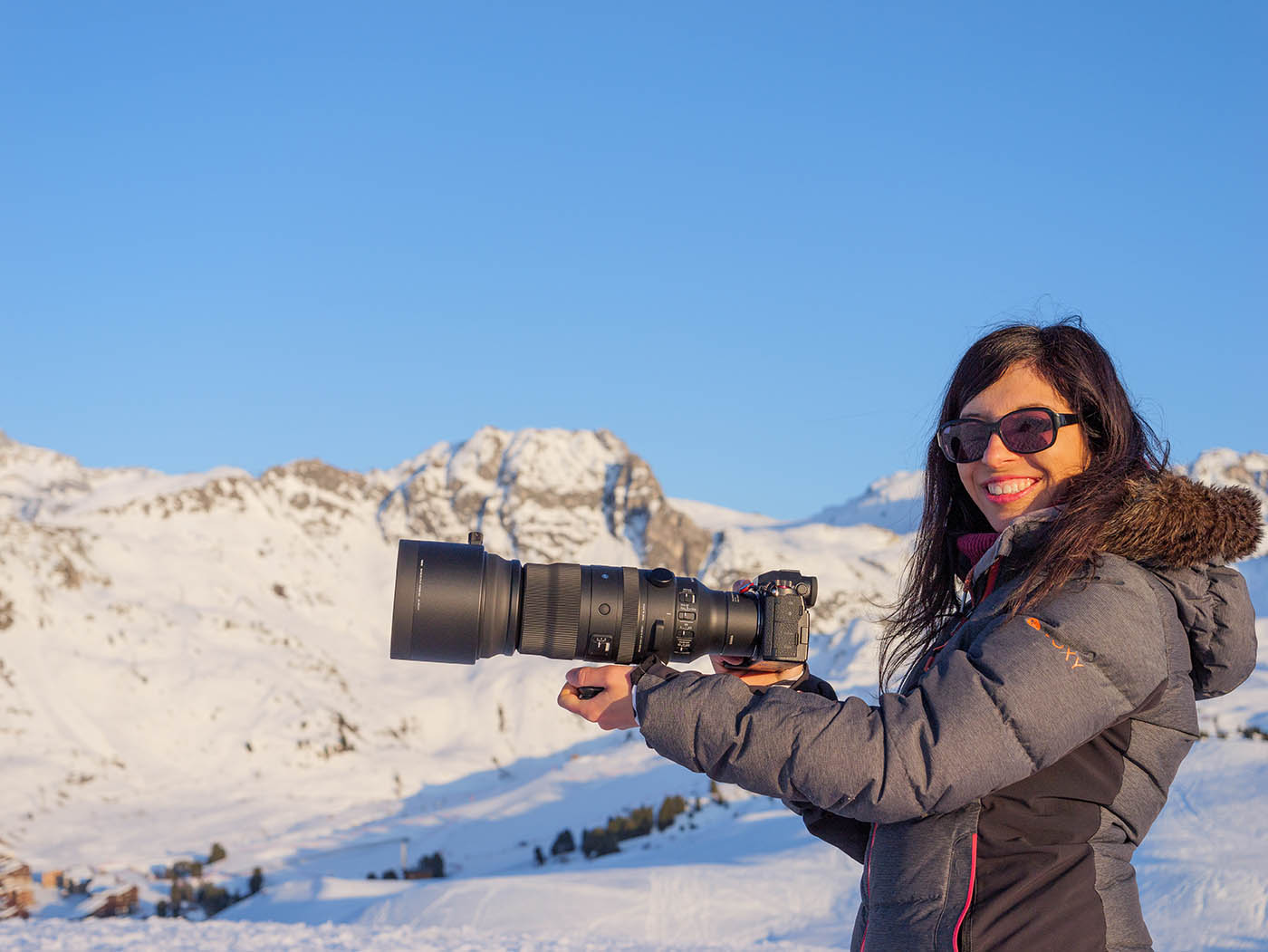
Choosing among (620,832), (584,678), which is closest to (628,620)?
(584,678)

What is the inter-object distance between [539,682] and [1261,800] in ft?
164

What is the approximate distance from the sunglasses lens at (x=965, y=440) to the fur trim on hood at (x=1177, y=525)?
346 millimetres

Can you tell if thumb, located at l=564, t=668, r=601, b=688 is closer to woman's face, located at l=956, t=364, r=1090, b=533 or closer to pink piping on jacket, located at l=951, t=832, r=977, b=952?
pink piping on jacket, located at l=951, t=832, r=977, b=952

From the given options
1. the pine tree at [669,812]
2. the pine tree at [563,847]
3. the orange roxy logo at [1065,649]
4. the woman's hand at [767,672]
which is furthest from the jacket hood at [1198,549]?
the pine tree at [563,847]

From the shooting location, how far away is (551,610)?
7.79 ft

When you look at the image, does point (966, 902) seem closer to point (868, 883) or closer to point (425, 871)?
point (868, 883)

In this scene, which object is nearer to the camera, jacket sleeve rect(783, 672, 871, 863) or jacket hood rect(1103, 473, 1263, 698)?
jacket hood rect(1103, 473, 1263, 698)

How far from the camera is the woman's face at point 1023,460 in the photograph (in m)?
2.16

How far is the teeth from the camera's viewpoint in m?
2.18

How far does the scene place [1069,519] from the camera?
1930mm

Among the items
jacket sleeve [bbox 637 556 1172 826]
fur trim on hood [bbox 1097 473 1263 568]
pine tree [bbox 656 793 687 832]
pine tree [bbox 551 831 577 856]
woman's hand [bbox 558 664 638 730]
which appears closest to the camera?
jacket sleeve [bbox 637 556 1172 826]

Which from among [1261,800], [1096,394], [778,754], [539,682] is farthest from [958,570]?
[539,682]

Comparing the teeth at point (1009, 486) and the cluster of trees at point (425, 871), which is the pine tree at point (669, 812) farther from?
the teeth at point (1009, 486)

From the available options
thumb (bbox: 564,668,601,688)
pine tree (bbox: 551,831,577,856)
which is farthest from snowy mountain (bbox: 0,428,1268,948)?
pine tree (bbox: 551,831,577,856)
